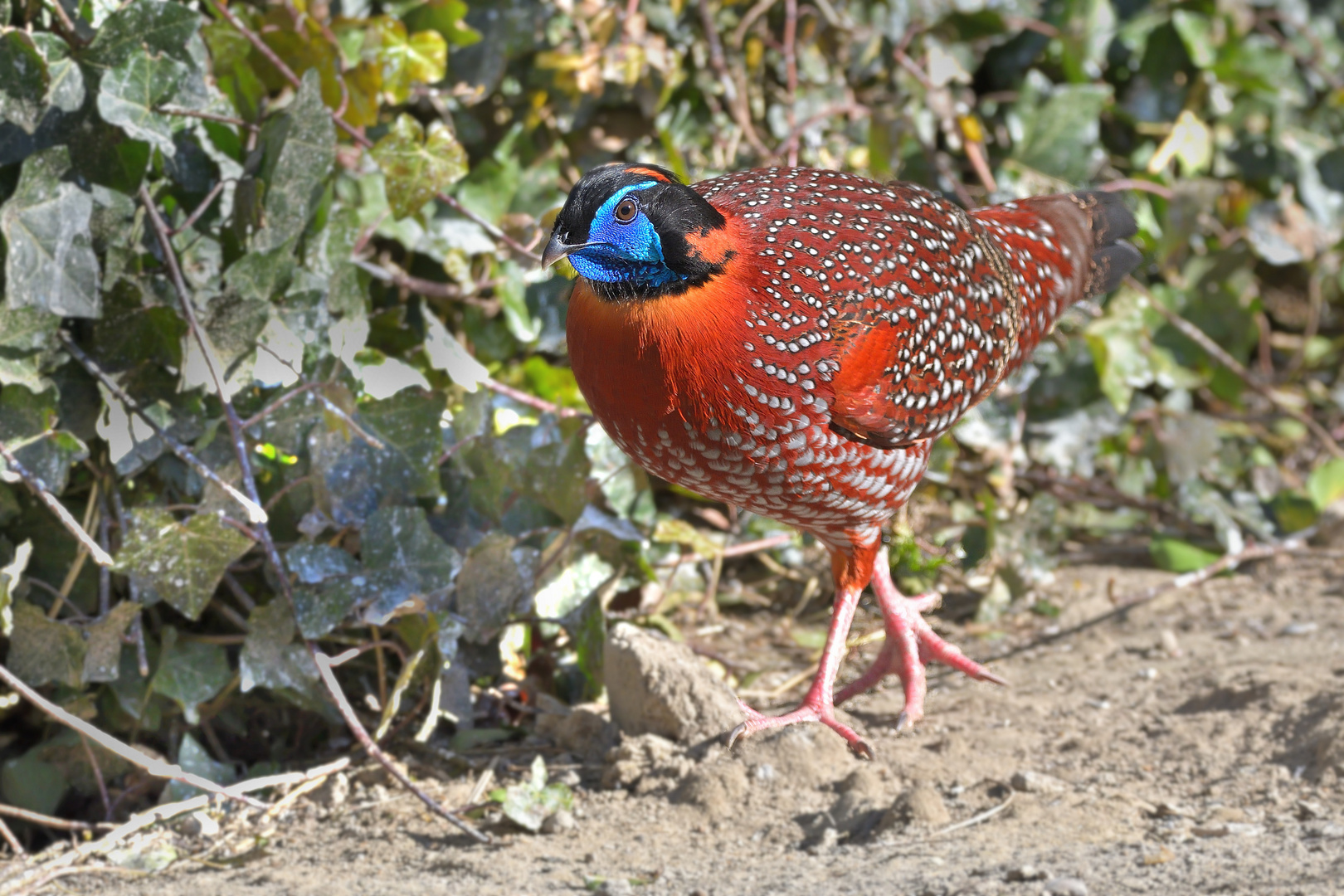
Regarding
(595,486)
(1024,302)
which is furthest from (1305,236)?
(595,486)

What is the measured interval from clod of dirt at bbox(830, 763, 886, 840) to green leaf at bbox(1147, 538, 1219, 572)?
1.92 metres

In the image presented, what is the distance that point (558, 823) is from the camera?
308cm

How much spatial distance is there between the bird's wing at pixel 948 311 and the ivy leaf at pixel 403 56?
1.51 metres

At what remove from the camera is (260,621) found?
3100 millimetres

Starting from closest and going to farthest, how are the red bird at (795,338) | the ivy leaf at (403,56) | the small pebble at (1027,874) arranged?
the red bird at (795,338) < the small pebble at (1027,874) < the ivy leaf at (403,56)

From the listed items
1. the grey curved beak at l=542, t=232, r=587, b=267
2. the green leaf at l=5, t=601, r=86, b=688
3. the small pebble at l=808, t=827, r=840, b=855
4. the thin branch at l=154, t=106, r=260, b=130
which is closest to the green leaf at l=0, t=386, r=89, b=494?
the green leaf at l=5, t=601, r=86, b=688

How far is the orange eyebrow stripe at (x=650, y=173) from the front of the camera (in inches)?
92.3

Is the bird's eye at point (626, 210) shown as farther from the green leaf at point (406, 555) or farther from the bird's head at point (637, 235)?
the green leaf at point (406, 555)

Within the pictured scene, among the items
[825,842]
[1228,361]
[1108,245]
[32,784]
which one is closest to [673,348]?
[825,842]

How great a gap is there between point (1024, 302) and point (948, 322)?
1.78ft

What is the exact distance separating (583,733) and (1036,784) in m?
1.19

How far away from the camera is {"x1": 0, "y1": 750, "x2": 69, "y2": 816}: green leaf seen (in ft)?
10.7

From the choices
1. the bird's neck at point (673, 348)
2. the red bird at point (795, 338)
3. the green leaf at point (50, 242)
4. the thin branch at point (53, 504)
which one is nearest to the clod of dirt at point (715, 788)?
the red bird at point (795, 338)

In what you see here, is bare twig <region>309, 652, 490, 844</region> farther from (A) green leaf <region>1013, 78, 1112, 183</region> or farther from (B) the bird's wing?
(A) green leaf <region>1013, 78, 1112, 183</region>
